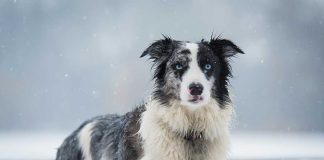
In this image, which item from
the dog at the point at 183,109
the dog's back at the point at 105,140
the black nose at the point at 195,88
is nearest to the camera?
the black nose at the point at 195,88

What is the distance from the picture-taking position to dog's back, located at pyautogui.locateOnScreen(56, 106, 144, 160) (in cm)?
661

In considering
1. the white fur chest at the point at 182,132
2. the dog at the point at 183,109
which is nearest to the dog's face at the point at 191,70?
the dog at the point at 183,109

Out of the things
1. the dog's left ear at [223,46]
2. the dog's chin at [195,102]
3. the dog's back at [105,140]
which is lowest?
the dog's back at [105,140]

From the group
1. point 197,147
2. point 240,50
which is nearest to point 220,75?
point 240,50

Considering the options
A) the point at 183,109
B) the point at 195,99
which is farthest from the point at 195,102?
the point at 183,109

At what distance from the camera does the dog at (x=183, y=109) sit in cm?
635

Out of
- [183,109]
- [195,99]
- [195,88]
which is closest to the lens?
[195,88]

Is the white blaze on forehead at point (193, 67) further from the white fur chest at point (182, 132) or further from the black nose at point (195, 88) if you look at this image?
the white fur chest at point (182, 132)

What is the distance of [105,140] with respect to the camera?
7.16 meters

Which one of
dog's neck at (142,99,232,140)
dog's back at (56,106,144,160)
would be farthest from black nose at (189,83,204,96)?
dog's back at (56,106,144,160)

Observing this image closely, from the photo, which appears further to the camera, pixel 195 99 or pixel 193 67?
pixel 193 67

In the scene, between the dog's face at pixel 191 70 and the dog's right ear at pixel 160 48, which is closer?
the dog's face at pixel 191 70

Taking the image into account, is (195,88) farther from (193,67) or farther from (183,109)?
(183,109)

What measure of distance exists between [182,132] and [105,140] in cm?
110
